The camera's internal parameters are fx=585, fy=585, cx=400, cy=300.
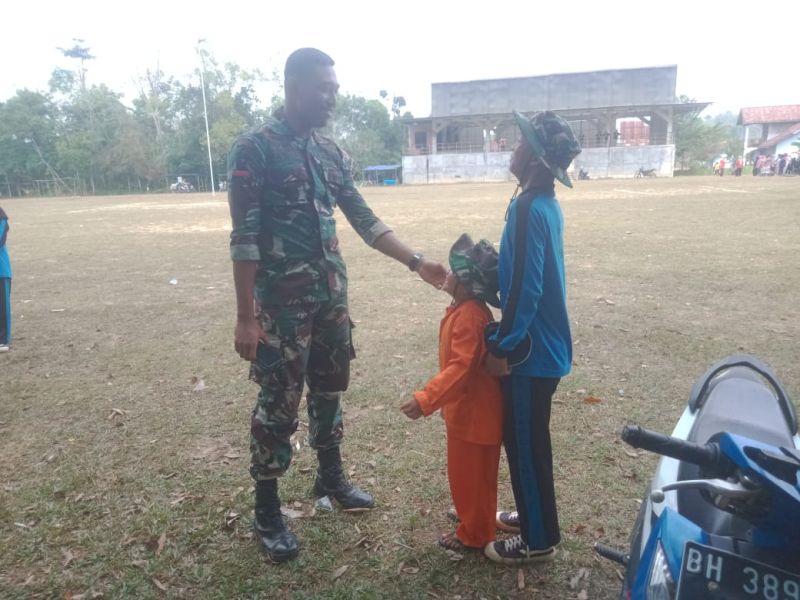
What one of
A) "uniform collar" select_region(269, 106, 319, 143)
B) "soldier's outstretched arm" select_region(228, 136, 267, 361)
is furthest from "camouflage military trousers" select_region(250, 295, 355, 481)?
"uniform collar" select_region(269, 106, 319, 143)

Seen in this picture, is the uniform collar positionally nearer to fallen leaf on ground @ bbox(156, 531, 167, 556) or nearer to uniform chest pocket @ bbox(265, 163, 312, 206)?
uniform chest pocket @ bbox(265, 163, 312, 206)

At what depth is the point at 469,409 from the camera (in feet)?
8.71

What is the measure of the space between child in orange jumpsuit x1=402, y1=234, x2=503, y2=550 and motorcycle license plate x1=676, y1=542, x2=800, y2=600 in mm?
1321

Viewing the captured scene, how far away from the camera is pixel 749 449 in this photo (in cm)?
123

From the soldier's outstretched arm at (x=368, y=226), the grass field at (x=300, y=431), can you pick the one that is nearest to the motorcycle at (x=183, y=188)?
the grass field at (x=300, y=431)

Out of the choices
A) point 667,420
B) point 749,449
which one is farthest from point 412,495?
point 749,449

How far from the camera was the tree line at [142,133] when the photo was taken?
5888 cm

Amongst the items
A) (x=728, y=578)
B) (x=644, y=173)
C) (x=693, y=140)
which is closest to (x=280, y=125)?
(x=728, y=578)

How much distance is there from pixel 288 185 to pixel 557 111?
54342 millimetres

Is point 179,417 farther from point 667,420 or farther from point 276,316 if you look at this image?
point 667,420

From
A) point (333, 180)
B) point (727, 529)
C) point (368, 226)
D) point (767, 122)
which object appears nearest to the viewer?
point (727, 529)

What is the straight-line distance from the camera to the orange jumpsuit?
2.51 metres

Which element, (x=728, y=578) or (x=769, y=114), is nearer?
(x=728, y=578)

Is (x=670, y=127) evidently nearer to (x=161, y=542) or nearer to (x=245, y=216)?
(x=245, y=216)
